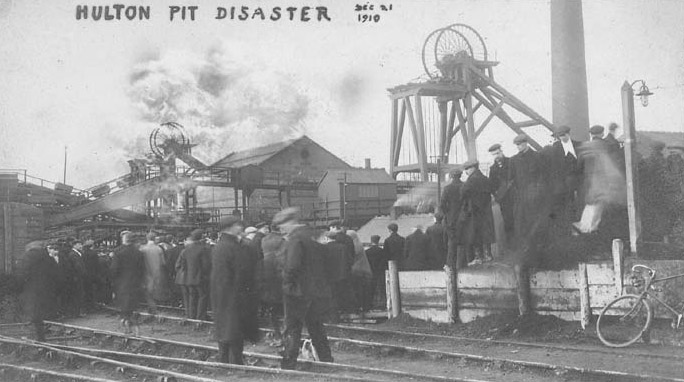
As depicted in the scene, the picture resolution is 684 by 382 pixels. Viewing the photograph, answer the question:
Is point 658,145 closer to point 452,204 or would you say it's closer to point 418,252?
point 452,204

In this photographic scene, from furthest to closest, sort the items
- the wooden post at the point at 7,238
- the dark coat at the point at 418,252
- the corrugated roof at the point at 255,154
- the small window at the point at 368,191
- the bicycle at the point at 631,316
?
the corrugated roof at the point at 255,154 < the small window at the point at 368,191 < the wooden post at the point at 7,238 < the dark coat at the point at 418,252 < the bicycle at the point at 631,316

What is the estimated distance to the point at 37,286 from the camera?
11.3 meters

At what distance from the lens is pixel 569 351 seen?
28.2 ft

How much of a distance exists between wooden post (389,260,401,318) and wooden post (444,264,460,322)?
121 centimetres

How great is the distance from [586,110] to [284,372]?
1258cm

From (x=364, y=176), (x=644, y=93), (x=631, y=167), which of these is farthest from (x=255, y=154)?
(x=631, y=167)

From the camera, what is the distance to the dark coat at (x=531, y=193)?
9727mm

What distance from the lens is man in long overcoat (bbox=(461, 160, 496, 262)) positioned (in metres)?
10.6

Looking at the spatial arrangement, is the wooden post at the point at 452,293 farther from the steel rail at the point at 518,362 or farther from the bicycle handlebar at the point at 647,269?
the bicycle handlebar at the point at 647,269

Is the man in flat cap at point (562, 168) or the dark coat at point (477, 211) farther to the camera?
the dark coat at point (477, 211)

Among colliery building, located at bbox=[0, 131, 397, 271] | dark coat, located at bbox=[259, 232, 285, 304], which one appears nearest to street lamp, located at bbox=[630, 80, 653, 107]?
dark coat, located at bbox=[259, 232, 285, 304]

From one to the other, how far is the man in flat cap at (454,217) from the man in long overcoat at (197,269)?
4.39m

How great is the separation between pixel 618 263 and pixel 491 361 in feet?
7.33

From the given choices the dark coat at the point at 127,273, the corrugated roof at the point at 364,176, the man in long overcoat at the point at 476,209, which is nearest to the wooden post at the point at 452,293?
the man in long overcoat at the point at 476,209
